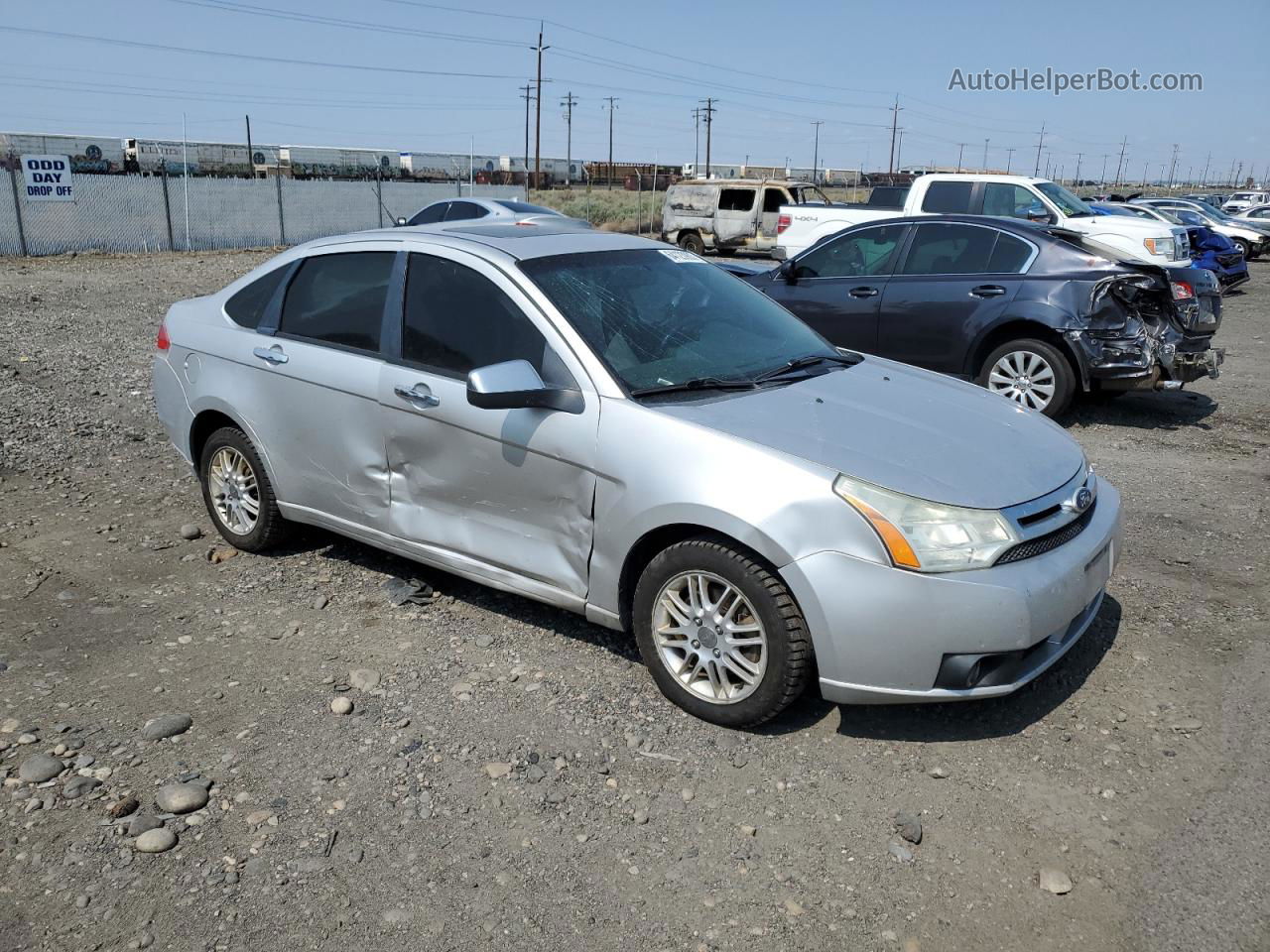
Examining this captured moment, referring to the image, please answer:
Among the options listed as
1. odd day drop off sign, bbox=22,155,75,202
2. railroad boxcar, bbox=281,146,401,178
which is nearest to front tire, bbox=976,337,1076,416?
odd day drop off sign, bbox=22,155,75,202

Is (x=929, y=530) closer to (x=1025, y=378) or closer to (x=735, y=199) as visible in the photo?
(x=1025, y=378)

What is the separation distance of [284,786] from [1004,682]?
2.34 m

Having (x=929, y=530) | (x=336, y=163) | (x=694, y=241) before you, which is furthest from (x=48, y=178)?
(x=336, y=163)

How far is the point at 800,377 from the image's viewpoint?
4.24 m

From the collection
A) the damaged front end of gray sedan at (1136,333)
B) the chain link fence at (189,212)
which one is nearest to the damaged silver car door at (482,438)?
the damaged front end of gray sedan at (1136,333)

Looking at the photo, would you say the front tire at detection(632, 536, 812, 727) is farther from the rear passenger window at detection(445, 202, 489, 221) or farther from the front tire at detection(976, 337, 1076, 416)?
the rear passenger window at detection(445, 202, 489, 221)

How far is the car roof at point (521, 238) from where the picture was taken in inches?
172

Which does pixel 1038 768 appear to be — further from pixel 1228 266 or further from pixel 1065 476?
pixel 1228 266

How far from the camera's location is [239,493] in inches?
204

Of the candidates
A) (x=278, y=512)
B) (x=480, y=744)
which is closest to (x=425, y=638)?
(x=480, y=744)

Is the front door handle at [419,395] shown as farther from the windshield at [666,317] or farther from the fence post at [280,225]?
the fence post at [280,225]

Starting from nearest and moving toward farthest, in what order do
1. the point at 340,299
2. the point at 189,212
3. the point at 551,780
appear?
the point at 551,780 < the point at 340,299 < the point at 189,212

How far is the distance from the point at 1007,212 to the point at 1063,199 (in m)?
0.89

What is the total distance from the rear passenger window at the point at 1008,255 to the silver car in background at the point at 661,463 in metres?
4.02
